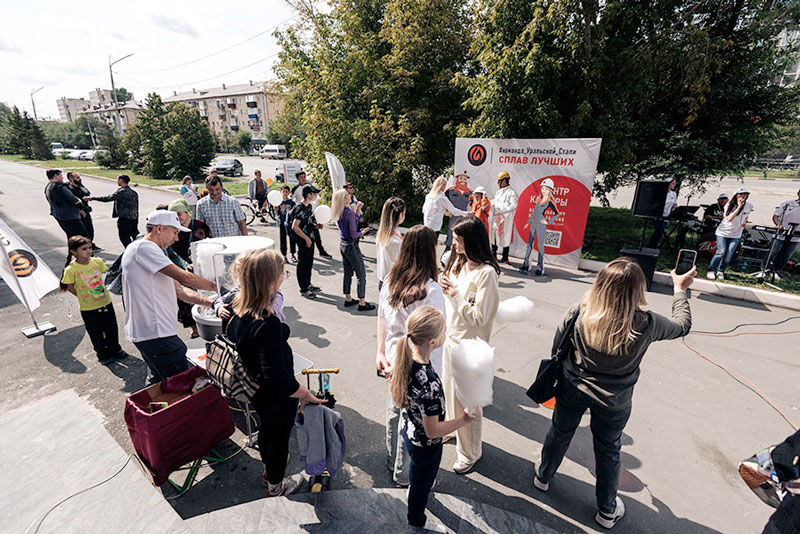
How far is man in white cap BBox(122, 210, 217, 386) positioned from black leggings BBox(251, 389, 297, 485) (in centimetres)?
123

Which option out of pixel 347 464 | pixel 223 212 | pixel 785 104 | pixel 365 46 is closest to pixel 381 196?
pixel 365 46

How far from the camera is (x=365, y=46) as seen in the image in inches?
435

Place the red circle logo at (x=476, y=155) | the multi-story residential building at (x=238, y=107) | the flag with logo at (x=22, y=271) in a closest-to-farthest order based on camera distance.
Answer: the flag with logo at (x=22, y=271)
the red circle logo at (x=476, y=155)
the multi-story residential building at (x=238, y=107)

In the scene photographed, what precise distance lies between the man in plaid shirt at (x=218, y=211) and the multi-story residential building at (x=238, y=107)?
77783mm

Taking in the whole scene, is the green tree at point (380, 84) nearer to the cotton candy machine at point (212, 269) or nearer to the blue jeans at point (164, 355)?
the cotton candy machine at point (212, 269)

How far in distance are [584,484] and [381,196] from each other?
10026mm

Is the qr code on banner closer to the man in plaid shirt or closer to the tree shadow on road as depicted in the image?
the man in plaid shirt

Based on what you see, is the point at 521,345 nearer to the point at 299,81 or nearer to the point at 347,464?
the point at 347,464

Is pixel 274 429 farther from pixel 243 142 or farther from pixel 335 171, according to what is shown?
pixel 243 142

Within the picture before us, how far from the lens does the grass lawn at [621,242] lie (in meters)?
7.50

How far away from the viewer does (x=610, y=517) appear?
104 inches

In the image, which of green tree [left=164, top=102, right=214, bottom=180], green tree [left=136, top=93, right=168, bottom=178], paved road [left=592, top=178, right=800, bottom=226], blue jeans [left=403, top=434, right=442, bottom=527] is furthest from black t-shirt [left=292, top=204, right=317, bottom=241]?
green tree [left=136, top=93, right=168, bottom=178]

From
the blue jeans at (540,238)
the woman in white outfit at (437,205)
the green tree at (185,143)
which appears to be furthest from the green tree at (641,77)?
the green tree at (185,143)

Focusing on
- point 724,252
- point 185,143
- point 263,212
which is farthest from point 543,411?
point 185,143
